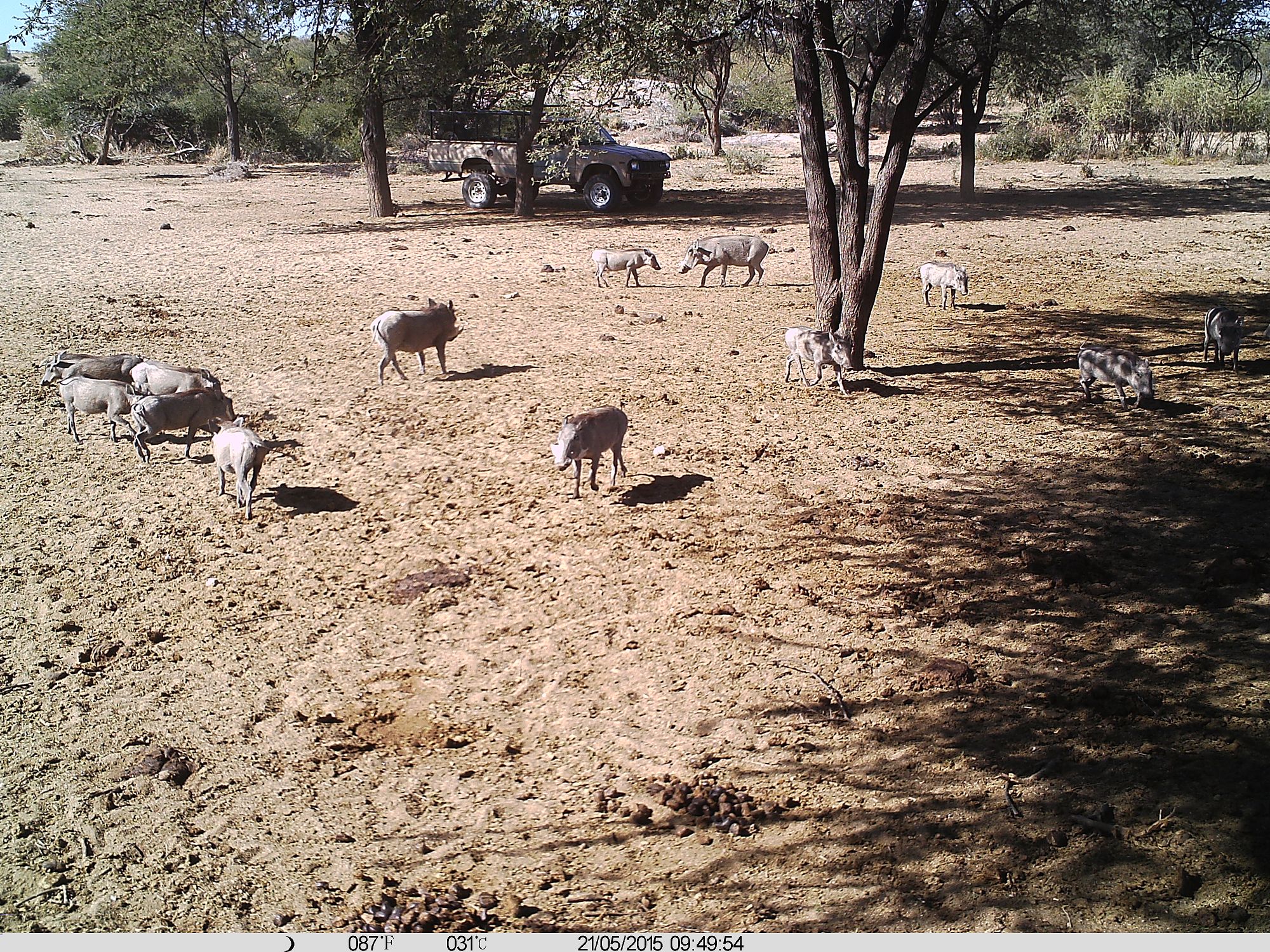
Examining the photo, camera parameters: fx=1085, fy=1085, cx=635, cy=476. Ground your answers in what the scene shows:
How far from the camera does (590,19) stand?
1098 centimetres

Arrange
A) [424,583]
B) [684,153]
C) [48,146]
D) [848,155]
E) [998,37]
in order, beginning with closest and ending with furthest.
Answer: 1. [424,583]
2. [848,155]
3. [998,37]
4. [684,153]
5. [48,146]

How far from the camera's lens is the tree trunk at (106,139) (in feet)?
119

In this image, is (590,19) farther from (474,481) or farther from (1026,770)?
(1026,770)

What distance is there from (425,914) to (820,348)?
22.1 ft

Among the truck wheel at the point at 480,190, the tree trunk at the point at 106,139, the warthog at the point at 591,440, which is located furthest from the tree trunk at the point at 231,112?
the warthog at the point at 591,440

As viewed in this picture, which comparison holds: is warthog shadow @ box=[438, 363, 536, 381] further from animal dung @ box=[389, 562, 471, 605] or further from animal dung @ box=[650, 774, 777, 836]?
animal dung @ box=[650, 774, 777, 836]

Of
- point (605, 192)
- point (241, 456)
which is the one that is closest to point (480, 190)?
point (605, 192)

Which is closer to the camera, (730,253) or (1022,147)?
(730,253)

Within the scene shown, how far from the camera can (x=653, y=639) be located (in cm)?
573

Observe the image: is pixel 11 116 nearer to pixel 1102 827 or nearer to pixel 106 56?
pixel 106 56

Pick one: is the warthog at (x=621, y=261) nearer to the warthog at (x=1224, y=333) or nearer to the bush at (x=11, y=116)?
the warthog at (x=1224, y=333)

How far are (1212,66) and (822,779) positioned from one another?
115ft

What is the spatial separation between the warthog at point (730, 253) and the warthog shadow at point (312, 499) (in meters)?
7.99

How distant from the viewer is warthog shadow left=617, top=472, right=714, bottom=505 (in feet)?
24.4
